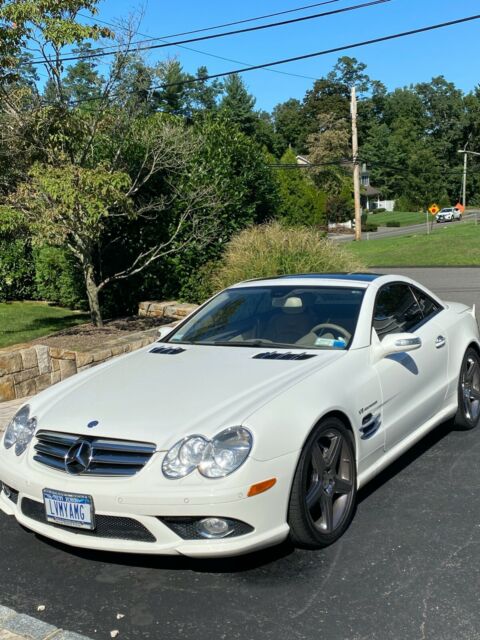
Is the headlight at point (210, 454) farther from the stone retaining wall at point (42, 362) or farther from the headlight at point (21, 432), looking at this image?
the stone retaining wall at point (42, 362)

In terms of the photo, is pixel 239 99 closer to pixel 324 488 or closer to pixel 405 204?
pixel 405 204

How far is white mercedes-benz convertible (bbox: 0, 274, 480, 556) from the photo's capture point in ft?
10.6

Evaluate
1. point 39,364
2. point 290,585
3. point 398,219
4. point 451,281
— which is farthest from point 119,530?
point 398,219

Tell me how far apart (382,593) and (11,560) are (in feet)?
6.59

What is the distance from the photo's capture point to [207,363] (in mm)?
4234

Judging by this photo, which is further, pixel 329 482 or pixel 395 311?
pixel 395 311

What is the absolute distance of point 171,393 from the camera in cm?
377

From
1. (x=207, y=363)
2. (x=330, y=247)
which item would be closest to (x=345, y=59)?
(x=330, y=247)

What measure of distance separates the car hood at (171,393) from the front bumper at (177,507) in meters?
0.24

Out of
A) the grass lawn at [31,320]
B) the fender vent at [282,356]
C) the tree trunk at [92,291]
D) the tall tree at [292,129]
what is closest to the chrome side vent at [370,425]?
the fender vent at [282,356]

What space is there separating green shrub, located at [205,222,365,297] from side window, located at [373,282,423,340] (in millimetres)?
5832

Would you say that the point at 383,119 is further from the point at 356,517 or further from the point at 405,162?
the point at 356,517

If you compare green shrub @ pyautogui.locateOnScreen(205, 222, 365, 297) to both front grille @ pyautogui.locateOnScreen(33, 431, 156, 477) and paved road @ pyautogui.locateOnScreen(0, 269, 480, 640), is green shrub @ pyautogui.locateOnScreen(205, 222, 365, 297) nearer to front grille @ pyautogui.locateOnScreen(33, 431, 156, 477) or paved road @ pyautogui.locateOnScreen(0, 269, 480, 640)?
paved road @ pyautogui.locateOnScreen(0, 269, 480, 640)

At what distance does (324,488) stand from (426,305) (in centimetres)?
235
